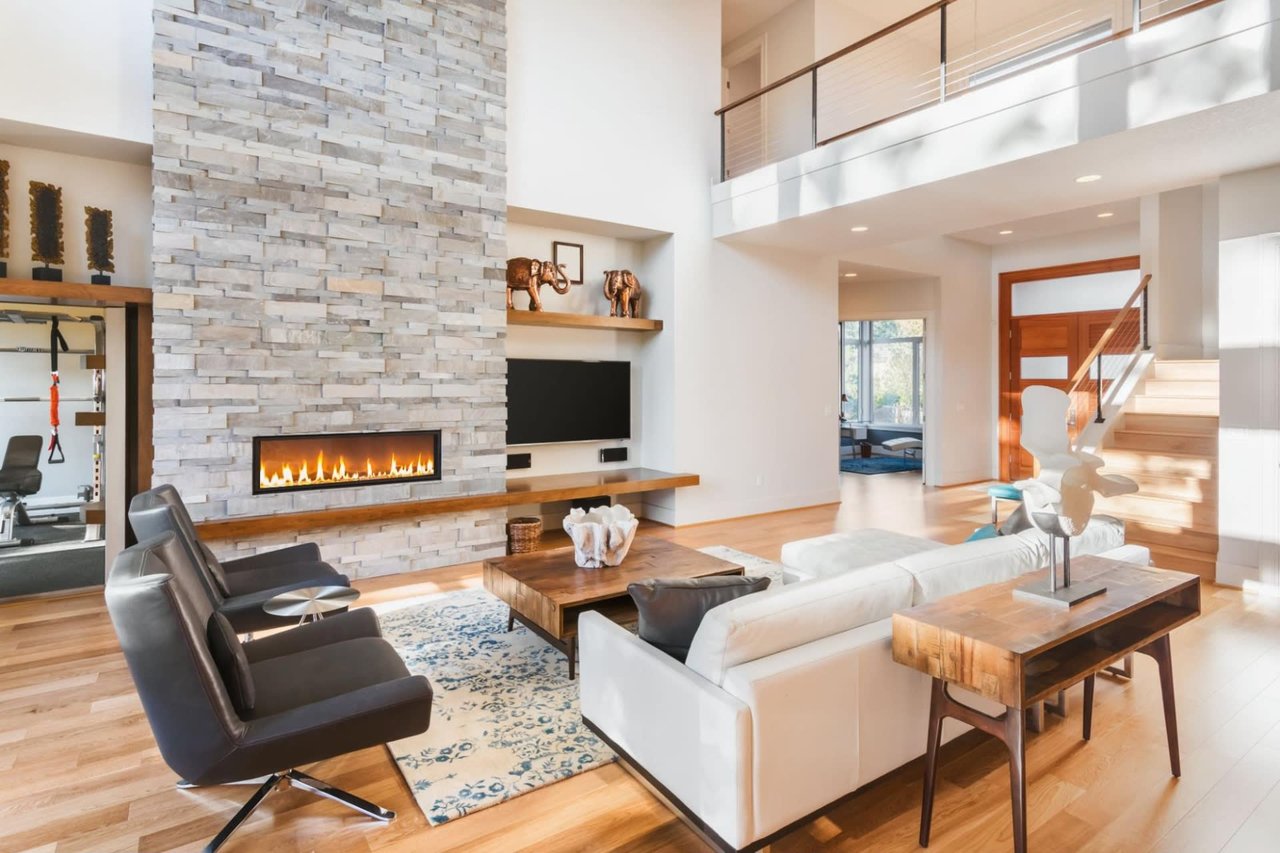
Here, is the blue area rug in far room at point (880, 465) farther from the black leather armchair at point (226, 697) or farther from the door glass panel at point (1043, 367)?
the black leather armchair at point (226, 697)

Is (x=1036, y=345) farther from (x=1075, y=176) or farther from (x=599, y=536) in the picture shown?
(x=599, y=536)

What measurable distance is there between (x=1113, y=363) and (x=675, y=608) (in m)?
7.67

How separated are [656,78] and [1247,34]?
438 centimetres

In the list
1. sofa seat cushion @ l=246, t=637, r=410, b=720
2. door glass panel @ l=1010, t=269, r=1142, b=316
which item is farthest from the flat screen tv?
door glass panel @ l=1010, t=269, r=1142, b=316

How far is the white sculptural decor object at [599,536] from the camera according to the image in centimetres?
352

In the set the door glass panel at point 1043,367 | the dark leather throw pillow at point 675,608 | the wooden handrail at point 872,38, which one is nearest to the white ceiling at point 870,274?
the door glass panel at point 1043,367

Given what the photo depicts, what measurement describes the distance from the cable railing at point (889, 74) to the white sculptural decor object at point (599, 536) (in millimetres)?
4557

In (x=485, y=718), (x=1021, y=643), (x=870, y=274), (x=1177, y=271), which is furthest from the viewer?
(x=870, y=274)

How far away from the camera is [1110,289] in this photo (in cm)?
853

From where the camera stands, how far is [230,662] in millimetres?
1937

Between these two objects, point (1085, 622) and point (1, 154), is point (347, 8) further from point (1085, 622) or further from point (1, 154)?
point (1085, 622)

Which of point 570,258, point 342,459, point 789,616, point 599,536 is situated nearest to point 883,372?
point 570,258

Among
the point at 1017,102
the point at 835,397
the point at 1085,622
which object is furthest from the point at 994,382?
the point at 1085,622

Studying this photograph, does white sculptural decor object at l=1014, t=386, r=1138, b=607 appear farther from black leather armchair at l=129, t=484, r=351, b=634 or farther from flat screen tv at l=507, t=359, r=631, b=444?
flat screen tv at l=507, t=359, r=631, b=444
